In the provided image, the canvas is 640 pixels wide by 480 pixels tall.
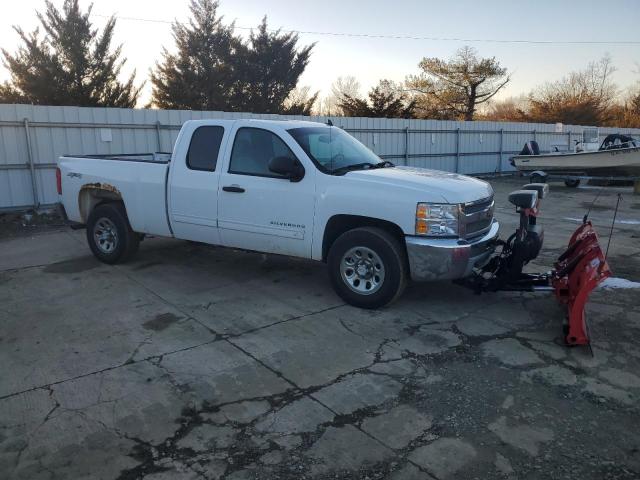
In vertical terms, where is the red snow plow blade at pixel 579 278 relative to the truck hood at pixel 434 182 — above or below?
below

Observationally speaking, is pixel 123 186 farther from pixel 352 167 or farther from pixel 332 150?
pixel 352 167

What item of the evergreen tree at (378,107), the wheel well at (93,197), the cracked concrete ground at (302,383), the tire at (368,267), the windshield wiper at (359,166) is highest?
the evergreen tree at (378,107)

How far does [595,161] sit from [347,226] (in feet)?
48.7

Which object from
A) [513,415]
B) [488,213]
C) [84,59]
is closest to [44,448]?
[513,415]

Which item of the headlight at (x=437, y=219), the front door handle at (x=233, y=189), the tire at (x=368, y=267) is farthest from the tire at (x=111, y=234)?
the headlight at (x=437, y=219)

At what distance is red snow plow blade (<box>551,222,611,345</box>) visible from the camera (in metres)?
4.54

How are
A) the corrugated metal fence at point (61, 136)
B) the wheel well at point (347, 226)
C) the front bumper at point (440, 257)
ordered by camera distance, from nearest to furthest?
the front bumper at point (440, 257) → the wheel well at point (347, 226) → the corrugated metal fence at point (61, 136)

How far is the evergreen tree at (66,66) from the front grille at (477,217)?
29483 millimetres

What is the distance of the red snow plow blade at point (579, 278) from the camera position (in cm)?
454

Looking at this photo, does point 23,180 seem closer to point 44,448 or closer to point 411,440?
point 44,448

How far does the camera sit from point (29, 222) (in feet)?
35.7

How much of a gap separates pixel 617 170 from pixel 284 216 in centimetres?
1528

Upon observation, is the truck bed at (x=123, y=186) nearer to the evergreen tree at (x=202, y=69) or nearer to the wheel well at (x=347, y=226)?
the wheel well at (x=347, y=226)

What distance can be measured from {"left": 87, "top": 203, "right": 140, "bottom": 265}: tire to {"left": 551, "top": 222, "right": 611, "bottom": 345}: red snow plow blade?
532 centimetres
